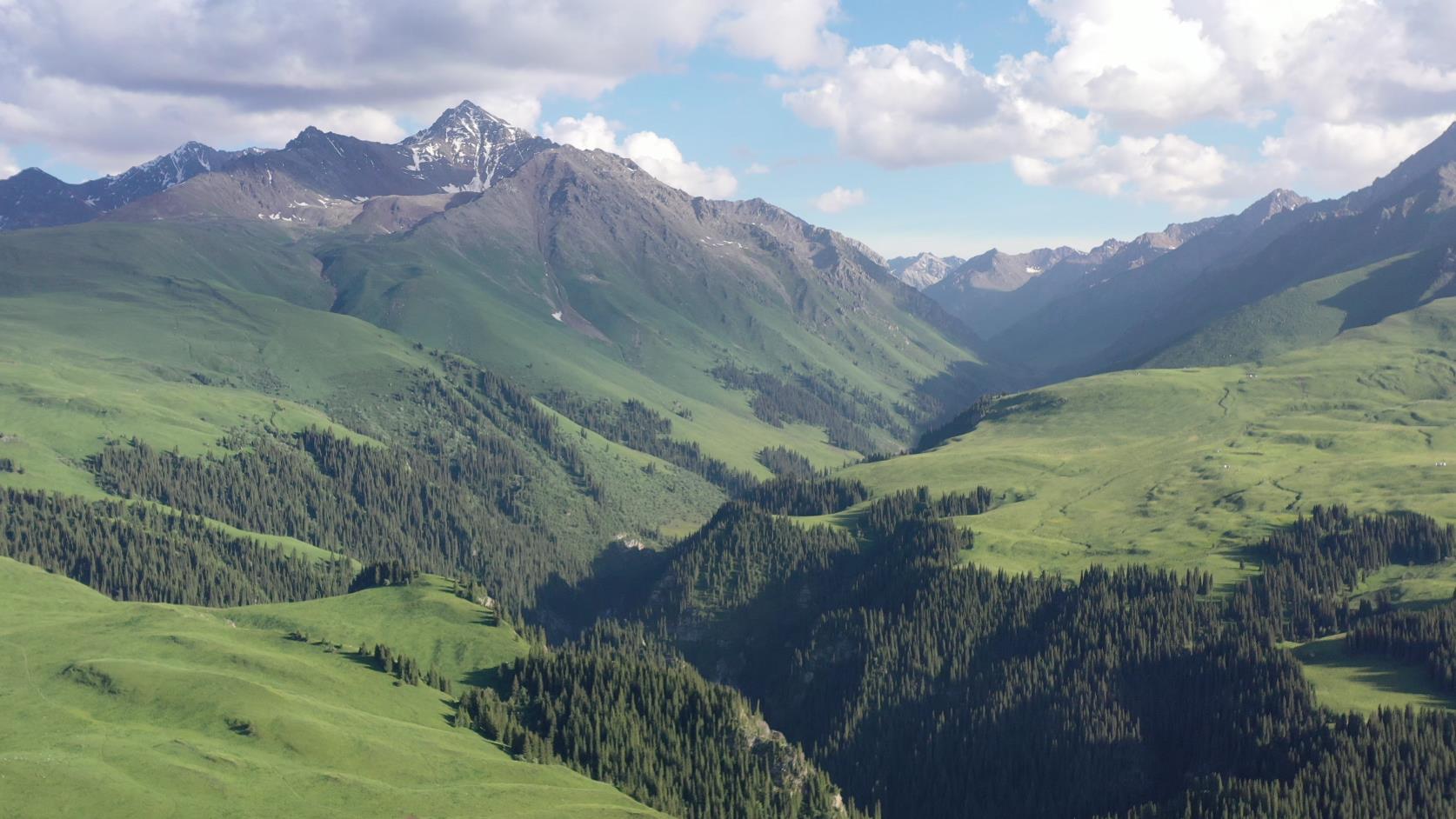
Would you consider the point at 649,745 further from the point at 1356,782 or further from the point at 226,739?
the point at 1356,782

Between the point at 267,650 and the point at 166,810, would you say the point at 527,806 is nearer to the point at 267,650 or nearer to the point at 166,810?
the point at 166,810

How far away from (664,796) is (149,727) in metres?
68.3

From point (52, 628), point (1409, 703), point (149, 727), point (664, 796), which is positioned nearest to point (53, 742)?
point (149, 727)

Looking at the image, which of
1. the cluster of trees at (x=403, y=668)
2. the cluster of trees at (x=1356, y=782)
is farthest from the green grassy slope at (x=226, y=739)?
the cluster of trees at (x=1356, y=782)

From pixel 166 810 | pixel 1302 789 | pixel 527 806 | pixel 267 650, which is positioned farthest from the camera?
pixel 267 650

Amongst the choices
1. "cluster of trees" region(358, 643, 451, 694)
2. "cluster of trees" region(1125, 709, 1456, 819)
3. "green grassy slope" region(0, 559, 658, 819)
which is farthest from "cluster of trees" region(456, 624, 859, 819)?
"cluster of trees" region(1125, 709, 1456, 819)

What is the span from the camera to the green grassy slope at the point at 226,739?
13000 cm

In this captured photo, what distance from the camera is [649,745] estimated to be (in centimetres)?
18712

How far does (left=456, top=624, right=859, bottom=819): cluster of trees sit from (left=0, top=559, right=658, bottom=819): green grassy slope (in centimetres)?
924

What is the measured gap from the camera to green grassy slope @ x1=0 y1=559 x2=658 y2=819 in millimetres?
130000

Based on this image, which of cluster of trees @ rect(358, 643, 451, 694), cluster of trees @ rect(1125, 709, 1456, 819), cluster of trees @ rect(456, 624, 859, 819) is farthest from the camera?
cluster of trees @ rect(358, 643, 451, 694)

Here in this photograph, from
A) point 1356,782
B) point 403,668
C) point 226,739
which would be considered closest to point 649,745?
point 403,668

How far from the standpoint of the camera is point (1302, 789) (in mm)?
173500

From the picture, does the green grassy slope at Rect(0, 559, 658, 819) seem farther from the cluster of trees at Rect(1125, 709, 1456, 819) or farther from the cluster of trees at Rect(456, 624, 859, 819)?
the cluster of trees at Rect(1125, 709, 1456, 819)
